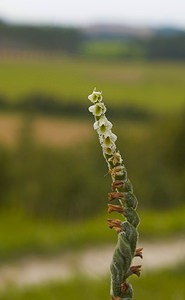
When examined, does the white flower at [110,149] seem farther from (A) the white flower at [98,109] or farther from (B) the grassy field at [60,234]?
(B) the grassy field at [60,234]

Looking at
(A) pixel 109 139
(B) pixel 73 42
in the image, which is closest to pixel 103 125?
(A) pixel 109 139

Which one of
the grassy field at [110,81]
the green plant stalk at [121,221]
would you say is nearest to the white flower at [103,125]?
the green plant stalk at [121,221]

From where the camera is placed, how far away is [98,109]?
86 cm

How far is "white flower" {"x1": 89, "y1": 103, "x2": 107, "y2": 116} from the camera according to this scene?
852mm

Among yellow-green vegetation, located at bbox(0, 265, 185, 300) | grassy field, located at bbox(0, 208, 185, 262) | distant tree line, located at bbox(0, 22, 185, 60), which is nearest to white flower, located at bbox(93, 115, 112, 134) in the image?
yellow-green vegetation, located at bbox(0, 265, 185, 300)

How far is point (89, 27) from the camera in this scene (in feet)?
145

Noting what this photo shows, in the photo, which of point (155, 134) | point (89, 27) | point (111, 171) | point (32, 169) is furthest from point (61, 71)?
point (111, 171)

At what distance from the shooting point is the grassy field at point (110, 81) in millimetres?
51597

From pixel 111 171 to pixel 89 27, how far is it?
4381 centimetres

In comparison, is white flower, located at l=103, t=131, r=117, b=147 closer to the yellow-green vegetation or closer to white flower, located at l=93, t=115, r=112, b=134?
white flower, located at l=93, t=115, r=112, b=134

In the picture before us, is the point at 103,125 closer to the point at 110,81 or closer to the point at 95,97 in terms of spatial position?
the point at 95,97

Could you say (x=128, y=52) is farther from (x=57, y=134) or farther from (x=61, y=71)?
(x=57, y=134)

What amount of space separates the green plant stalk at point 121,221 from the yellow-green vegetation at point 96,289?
361 inches

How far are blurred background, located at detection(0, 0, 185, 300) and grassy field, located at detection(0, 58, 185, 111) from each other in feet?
0.38
